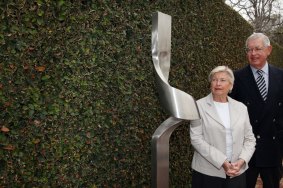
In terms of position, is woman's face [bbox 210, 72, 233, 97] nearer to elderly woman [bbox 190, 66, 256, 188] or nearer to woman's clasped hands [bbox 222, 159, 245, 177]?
elderly woman [bbox 190, 66, 256, 188]

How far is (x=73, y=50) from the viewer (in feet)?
8.11

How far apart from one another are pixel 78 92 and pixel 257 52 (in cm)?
197

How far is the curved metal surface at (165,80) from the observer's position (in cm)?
249

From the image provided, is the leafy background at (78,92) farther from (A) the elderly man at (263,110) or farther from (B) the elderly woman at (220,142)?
(A) the elderly man at (263,110)

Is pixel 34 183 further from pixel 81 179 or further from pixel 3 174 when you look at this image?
pixel 81 179

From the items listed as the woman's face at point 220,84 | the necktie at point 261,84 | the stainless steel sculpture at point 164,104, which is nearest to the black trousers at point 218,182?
the stainless steel sculpture at point 164,104

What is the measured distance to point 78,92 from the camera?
2.51 m

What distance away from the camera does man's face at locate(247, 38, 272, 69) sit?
11.3 feet

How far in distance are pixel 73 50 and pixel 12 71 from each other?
516mm

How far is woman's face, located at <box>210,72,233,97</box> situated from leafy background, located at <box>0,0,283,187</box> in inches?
25.0

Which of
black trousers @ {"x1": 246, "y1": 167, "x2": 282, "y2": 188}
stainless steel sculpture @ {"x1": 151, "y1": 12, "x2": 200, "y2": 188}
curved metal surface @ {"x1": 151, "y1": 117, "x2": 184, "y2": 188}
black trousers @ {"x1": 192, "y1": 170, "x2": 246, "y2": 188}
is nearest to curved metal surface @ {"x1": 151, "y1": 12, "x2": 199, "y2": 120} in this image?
stainless steel sculpture @ {"x1": 151, "y1": 12, "x2": 200, "y2": 188}

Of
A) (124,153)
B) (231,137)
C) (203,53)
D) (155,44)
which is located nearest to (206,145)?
(231,137)

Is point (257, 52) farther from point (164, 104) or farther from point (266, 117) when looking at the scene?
point (164, 104)

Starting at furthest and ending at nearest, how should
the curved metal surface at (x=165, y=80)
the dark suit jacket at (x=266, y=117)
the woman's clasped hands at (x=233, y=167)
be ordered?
1. the dark suit jacket at (x=266, y=117)
2. the woman's clasped hands at (x=233, y=167)
3. the curved metal surface at (x=165, y=80)
